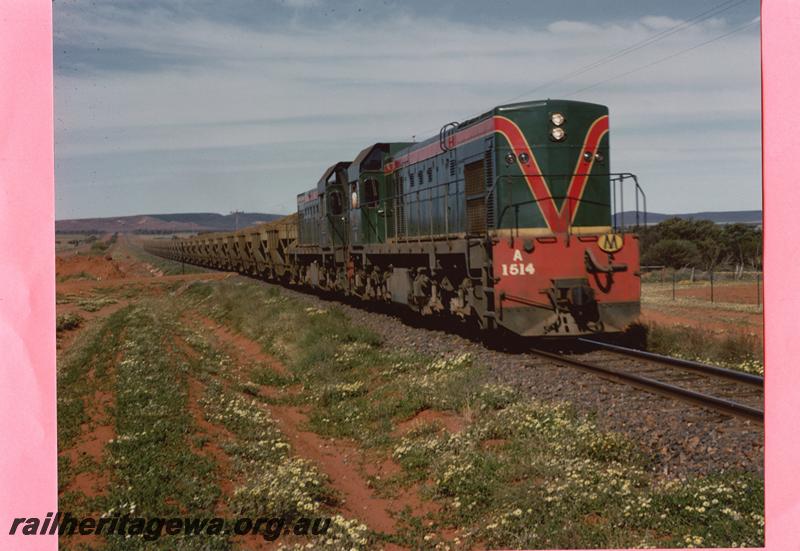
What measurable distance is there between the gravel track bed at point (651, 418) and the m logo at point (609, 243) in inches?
73.9

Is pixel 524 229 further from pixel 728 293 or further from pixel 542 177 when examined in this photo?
pixel 728 293

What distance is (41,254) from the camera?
5.34m

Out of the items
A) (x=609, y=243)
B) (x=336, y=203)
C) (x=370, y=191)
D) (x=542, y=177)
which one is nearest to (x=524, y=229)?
(x=542, y=177)

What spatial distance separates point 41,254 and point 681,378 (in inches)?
275

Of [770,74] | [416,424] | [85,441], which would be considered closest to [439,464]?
[416,424]

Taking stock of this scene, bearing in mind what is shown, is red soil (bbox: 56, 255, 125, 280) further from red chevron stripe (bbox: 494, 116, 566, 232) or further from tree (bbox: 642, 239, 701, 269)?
tree (bbox: 642, 239, 701, 269)

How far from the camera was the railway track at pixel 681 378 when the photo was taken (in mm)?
6766

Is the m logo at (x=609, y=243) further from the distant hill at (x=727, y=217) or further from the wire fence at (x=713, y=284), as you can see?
the wire fence at (x=713, y=284)

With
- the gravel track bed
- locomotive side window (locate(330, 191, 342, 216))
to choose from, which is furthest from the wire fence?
the gravel track bed

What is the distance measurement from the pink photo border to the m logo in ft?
14.7

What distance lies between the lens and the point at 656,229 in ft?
118

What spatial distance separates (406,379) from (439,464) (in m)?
3.19

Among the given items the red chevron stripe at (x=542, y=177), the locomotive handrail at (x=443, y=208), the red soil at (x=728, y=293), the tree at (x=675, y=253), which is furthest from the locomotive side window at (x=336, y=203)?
the tree at (x=675, y=253)

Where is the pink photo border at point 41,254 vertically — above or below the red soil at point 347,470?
above
